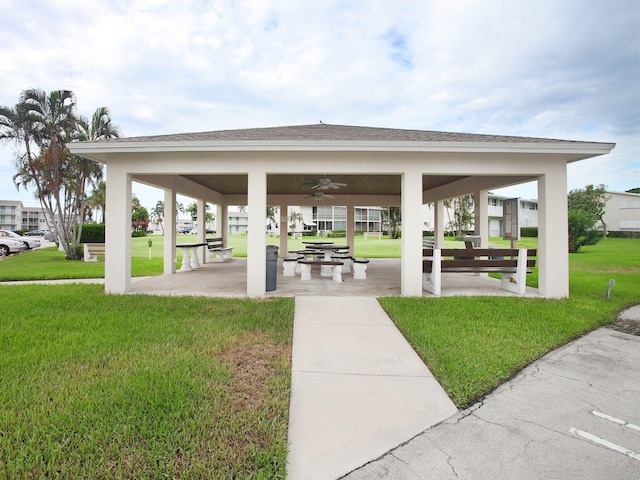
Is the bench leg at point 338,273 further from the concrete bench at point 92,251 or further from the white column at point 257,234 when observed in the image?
the concrete bench at point 92,251

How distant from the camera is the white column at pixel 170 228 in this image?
1148 centimetres

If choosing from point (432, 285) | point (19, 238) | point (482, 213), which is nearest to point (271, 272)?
point (432, 285)

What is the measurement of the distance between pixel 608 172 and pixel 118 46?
1799 inches

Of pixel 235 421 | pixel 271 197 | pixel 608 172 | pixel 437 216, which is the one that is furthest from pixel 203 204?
pixel 608 172

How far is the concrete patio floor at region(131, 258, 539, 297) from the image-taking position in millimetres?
8031

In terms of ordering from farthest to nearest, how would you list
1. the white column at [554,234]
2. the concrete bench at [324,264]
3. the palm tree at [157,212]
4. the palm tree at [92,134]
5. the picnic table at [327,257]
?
the palm tree at [157,212], the palm tree at [92,134], the picnic table at [327,257], the concrete bench at [324,264], the white column at [554,234]

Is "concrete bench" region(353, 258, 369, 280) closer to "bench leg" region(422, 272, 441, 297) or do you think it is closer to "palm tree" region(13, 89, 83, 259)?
"bench leg" region(422, 272, 441, 297)

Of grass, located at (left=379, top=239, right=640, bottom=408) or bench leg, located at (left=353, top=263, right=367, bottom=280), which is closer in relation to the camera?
grass, located at (left=379, top=239, right=640, bottom=408)

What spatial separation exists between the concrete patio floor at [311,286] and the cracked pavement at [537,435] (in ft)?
13.9

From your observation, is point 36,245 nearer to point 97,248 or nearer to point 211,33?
point 97,248

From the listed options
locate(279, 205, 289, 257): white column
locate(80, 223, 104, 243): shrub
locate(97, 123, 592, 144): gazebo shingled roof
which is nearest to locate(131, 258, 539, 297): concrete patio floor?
locate(97, 123, 592, 144): gazebo shingled roof

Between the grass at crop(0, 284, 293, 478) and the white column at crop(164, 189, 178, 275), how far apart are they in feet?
Answer: 19.7

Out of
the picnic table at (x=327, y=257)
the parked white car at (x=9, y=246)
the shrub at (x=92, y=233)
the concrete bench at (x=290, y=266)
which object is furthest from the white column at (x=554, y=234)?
the shrub at (x=92, y=233)

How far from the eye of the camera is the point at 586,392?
3398mm
